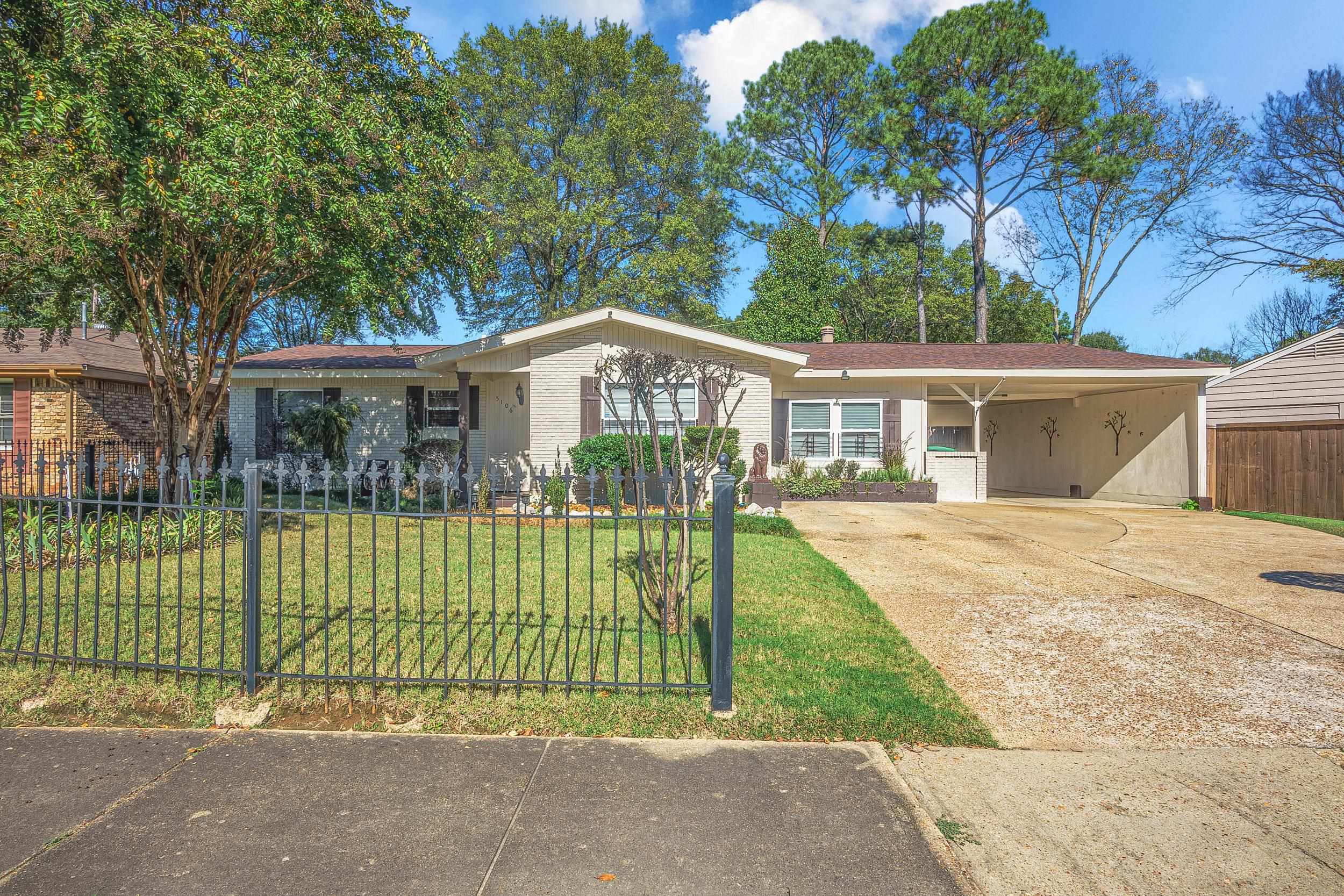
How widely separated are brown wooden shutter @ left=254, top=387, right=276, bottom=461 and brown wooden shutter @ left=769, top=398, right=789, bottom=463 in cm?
1126

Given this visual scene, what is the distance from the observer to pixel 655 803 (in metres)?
2.82

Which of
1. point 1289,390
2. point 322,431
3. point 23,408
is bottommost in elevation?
point 322,431

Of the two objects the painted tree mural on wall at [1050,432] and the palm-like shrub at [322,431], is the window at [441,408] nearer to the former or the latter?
the palm-like shrub at [322,431]

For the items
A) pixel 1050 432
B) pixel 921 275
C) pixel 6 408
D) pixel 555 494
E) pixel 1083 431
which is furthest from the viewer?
pixel 921 275

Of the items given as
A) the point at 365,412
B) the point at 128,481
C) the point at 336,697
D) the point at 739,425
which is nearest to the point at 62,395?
the point at 128,481

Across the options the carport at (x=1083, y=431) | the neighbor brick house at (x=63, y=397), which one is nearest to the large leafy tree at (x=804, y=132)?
the carport at (x=1083, y=431)

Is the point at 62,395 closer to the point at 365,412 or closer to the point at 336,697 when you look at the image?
the point at 365,412

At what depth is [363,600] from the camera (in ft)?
18.9

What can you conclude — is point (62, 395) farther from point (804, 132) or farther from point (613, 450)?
point (804, 132)

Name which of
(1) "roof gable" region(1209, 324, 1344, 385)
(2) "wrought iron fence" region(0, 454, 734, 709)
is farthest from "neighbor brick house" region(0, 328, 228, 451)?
(1) "roof gable" region(1209, 324, 1344, 385)

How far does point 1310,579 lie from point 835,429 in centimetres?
877

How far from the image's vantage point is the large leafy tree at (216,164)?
6152 mm

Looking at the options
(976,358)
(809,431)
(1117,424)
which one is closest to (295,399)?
(809,431)

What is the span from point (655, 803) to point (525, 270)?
26392 millimetres
